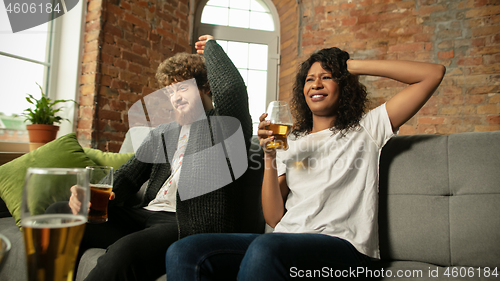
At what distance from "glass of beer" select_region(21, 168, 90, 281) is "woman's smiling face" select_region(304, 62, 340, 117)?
983mm

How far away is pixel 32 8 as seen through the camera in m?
2.59

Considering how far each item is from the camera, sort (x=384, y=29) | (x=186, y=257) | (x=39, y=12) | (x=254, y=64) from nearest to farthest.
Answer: (x=186, y=257) < (x=39, y=12) < (x=384, y=29) < (x=254, y=64)

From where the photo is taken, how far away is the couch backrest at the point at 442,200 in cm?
98

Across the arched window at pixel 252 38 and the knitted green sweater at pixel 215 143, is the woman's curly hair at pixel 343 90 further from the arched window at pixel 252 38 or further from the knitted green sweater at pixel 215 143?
the arched window at pixel 252 38

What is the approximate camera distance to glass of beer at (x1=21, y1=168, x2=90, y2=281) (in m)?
0.34

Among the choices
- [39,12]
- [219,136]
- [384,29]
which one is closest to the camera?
[219,136]

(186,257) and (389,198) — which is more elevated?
(389,198)

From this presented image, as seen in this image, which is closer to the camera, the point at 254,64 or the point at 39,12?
the point at 39,12

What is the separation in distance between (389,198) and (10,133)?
2.75m

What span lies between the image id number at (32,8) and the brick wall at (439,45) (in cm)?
259

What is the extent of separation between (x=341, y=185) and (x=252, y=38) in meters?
3.02

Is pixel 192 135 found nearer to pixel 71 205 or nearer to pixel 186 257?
pixel 186 257

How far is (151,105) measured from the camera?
3.04 metres

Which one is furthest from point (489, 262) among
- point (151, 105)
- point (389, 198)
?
point (151, 105)
